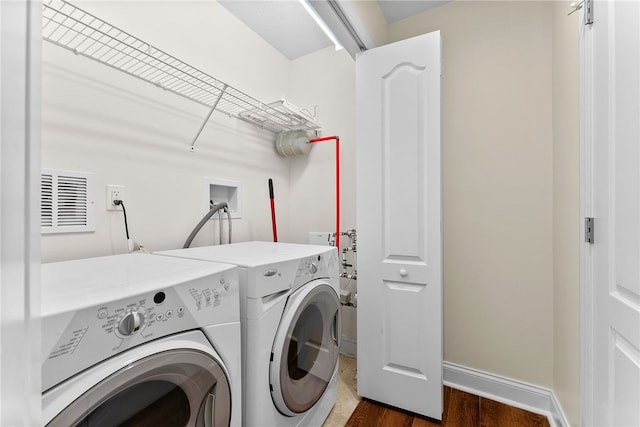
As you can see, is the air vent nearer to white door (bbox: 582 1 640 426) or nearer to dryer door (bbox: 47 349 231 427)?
dryer door (bbox: 47 349 231 427)

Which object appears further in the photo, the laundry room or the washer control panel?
the laundry room

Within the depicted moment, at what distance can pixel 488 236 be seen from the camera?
67.8 inches

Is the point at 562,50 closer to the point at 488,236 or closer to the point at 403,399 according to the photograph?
the point at 488,236

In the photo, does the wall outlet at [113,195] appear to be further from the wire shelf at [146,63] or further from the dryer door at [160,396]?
the dryer door at [160,396]

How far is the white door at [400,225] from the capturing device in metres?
1.51

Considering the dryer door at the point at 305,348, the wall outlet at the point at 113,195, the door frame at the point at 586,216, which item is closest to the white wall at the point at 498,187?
the door frame at the point at 586,216

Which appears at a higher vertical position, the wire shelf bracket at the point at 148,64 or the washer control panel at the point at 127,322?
the wire shelf bracket at the point at 148,64

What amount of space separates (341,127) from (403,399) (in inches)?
72.6

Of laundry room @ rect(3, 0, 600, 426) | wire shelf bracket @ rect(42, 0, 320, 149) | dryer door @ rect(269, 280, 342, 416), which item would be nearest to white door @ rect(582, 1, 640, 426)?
laundry room @ rect(3, 0, 600, 426)

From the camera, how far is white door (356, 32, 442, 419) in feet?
4.96

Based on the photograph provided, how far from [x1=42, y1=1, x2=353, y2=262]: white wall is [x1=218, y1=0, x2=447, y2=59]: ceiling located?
2.9 inches

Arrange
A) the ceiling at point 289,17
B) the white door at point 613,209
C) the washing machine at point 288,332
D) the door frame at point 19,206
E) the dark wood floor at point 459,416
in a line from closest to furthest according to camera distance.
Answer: the door frame at point 19,206
the white door at point 613,209
the washing machine at point 288,332
the dark wood floor at point 459,416
the ceiling at point 289,17

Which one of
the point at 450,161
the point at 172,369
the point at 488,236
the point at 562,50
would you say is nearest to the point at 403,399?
the point at 488,236

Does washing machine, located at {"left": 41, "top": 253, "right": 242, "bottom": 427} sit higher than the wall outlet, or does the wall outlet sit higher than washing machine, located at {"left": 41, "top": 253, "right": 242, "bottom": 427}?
the wall outlet
